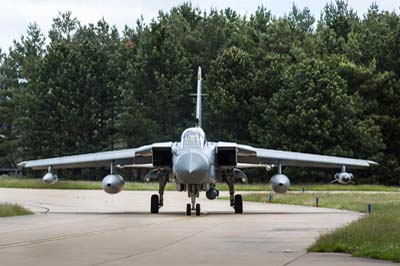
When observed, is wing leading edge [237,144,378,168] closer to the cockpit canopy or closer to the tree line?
the cockpit canopy

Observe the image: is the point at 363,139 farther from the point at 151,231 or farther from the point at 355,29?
the point at 151,231

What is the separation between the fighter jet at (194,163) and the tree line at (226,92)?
2800 cm

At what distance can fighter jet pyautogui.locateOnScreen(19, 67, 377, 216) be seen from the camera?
76.0ft

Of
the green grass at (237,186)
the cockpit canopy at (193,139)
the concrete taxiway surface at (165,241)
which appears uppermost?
the cockpit canopy at (193,139)

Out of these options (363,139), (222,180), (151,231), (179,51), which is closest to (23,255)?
(151,231)

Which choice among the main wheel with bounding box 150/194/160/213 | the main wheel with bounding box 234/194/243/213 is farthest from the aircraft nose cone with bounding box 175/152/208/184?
the main wheel with bounding box 234/194/243/213

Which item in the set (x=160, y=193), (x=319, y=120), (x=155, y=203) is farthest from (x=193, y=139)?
(x=319, y=120)

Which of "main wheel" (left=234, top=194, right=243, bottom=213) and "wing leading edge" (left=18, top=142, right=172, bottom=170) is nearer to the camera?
"main wheel" (left=234, top=194, right=243, bottom=213)

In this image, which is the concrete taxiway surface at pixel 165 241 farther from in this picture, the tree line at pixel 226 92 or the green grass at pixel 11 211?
the tree line at pixel 226 92

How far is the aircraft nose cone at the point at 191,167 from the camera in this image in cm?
2259

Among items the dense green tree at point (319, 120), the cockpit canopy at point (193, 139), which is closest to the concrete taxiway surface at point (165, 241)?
the cockpit canopy at point (193, 139)

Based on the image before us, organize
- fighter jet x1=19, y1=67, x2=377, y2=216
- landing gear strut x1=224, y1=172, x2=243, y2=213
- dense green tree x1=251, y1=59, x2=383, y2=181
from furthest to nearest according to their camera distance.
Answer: dense green tree x1=251, y1=59, x2=383, y2=181 < landing gear strut x1=224, y1=172, x2=243, y2=213 < fighter jet x1=19, y1=67, x2=377, y2=216

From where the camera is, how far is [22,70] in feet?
260

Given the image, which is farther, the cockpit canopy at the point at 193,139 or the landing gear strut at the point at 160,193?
the landing gear strut at the point at 160,193
